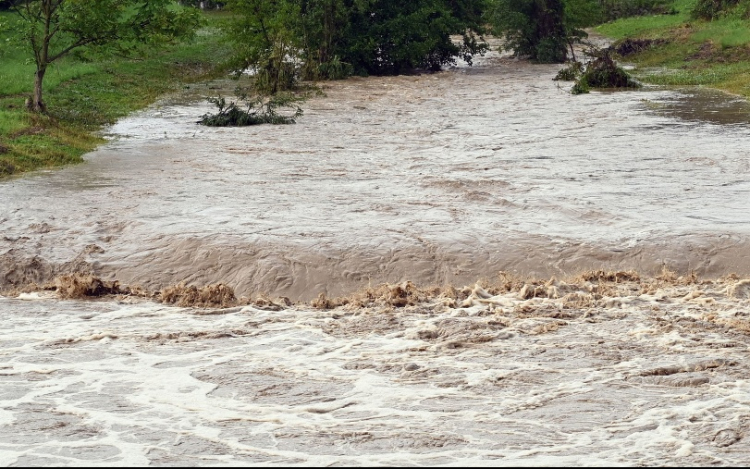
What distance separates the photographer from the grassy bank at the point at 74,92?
1684cm

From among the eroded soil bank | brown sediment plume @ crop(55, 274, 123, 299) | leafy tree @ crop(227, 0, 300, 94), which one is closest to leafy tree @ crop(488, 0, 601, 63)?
leafy tree @ crop(227, 0, 300, 94)

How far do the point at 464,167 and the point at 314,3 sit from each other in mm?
17316

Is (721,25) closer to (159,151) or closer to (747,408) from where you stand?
(159,151)

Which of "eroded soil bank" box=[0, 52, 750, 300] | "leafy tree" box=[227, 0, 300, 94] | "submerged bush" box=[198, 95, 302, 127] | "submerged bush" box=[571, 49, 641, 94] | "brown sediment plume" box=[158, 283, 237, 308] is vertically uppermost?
"leafy tree" box=[227, 0, 300, 94]

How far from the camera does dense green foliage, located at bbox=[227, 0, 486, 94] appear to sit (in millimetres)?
29781

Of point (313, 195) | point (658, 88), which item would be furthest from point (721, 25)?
point (313, 195)

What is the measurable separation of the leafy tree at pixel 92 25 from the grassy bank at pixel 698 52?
42.6ft

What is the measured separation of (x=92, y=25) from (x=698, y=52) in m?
20.4

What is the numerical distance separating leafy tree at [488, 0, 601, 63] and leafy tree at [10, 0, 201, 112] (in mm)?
18228

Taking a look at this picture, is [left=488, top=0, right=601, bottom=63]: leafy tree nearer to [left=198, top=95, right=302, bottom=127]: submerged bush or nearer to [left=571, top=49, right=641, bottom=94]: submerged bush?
[left=571, top=49, right=641, bottom=94]: submerged bush

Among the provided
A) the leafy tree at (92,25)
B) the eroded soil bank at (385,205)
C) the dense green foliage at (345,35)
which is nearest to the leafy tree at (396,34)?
the dense green foliage at (345,35)

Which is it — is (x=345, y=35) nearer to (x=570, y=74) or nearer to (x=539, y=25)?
(x=570, y=74)

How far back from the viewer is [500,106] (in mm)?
24266

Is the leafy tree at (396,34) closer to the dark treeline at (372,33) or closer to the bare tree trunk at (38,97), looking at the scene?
the dark treeline at (372,33)
